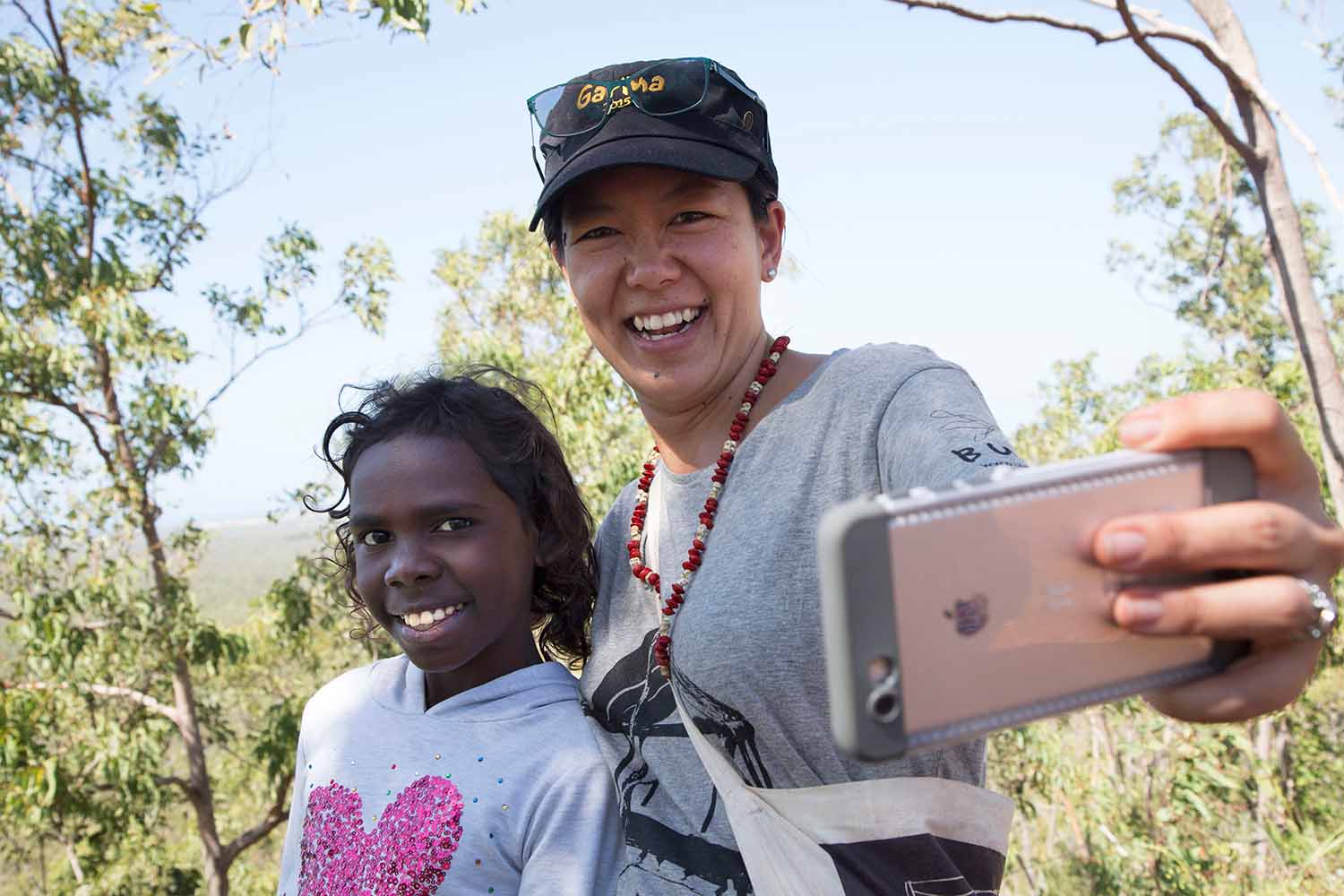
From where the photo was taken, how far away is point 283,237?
22.9 ft

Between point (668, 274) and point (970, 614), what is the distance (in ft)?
3.11

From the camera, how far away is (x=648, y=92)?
4.84 feet

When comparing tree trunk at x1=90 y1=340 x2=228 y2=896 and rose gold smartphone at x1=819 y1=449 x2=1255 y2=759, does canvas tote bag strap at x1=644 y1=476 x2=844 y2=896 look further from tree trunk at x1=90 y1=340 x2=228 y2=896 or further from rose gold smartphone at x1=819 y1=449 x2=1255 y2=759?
tree trunk at x1=90 y1=340 x2=228 y2=896

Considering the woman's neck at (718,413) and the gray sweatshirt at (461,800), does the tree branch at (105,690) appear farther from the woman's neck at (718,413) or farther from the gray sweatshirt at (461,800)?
the woman's neck at (718,413)

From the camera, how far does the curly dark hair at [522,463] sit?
180 centimetres

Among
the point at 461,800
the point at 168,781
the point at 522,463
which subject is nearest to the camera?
the point at 461,800

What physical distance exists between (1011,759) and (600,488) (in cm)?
505

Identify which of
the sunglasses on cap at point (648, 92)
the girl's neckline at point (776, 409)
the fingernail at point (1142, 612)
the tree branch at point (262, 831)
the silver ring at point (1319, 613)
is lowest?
the tree branch at point (262, 831)

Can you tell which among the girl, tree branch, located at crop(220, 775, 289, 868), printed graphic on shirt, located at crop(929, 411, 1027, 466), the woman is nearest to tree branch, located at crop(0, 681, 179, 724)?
tree branch, located at crop(220, 775, 289, 868)

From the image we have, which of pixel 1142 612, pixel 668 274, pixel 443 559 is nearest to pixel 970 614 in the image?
pixel 1142 612

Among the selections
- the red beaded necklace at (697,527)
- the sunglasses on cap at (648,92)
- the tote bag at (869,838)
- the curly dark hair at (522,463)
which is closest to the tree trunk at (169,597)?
the curly dark hair at (522,463)

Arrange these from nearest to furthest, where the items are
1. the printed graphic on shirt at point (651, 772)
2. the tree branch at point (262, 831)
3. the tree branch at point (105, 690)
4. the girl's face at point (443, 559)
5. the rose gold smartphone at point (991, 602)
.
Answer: the rose gold smartphone at point (991, 602) → the printed graphic on shirt at point (651, 772) → the girl's face at point (443, 559) → the tree branch at point (105, 690) → the tree branch at point (262, 831)

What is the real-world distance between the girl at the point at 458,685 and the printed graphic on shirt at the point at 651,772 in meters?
0.08

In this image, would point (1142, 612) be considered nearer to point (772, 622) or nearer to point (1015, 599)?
point (1015, 599)
